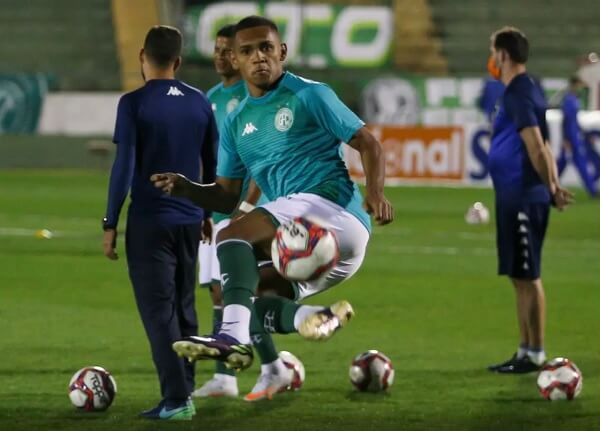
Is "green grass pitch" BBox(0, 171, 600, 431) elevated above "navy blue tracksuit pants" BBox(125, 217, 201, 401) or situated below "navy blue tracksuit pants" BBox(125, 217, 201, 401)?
below

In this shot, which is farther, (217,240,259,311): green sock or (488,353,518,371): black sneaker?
(488,353,518,371): black sneaker

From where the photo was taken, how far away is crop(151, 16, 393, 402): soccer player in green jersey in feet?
22.7

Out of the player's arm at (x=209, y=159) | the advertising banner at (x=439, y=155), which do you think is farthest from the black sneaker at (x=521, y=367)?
the advertising banner at (x=439, y=155)

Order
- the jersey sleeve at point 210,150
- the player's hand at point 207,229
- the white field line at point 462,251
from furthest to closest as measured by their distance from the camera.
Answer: the white field line at point 462,251 < the player's hand at point 207,229 < the jersey sleeve at point 210,150

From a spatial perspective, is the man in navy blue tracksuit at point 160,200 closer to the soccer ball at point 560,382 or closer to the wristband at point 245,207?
the wristband at point 245,207

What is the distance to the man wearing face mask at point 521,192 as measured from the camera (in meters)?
10.1

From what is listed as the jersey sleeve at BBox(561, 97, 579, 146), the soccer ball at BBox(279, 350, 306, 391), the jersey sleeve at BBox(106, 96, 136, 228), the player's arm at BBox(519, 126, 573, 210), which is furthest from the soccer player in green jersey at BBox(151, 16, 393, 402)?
the jersey sleeve at BBox(561, 97, 579, 146)

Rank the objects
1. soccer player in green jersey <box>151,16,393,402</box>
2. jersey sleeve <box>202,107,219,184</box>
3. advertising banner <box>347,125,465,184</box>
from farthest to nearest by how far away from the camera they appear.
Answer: advertising banner <box>347,125,465,184</box> < jersey sleeve <box>202,107,219,184</box> < soccer player in green jersey <box>151,16,393,402</box>

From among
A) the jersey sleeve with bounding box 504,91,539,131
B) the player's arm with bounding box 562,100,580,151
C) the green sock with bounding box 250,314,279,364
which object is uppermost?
the jersey sleeve with bounding box 504,91,539,131

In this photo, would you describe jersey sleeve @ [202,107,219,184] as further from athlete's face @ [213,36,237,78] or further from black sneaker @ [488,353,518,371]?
black sneaker @ [488,353,518,371]

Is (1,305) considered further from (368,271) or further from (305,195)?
(305,195)

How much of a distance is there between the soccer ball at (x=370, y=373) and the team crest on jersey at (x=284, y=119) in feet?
7.57

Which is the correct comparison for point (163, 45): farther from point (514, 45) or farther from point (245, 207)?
point (514, 45)

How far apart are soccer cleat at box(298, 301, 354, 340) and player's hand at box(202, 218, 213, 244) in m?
2.04
